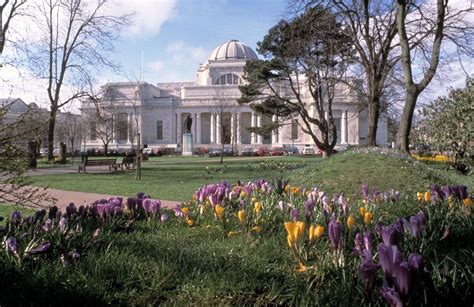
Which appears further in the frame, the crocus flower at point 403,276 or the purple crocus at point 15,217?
the purple crocus at point 15,217

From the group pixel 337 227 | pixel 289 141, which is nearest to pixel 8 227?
pixel 337 227

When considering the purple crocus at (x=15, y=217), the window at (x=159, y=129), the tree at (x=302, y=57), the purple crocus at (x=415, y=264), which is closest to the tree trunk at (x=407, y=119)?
the tree at (x=302, y=57)

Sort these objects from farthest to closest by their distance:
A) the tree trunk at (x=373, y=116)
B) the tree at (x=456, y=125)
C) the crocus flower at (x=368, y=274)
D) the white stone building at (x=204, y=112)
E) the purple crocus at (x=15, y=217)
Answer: the white stone building at (x=204, y=112)
the tree trunk at (x=373, y=116)
the tree at (x=456, y=125)
the purple crocus at (x=15, y=217)
the crocus flower at (x=368, y=274)

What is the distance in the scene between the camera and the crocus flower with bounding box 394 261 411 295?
1706mm

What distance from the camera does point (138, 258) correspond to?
3045mm

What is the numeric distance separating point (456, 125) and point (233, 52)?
76.1 meters

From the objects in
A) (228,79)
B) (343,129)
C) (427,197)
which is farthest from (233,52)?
(427,197)

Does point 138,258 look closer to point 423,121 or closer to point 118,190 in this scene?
point 118,190

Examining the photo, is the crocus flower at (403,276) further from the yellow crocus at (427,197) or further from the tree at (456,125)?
the tree at (456,125)

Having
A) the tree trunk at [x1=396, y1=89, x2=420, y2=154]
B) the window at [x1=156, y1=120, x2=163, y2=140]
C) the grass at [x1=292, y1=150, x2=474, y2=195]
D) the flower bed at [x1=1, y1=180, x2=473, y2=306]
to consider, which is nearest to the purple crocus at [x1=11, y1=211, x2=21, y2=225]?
the flower bed at [x1=1, y1=180, x2=473, y2=306]

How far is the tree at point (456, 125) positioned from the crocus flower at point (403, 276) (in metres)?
13.9

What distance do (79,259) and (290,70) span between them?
31.5 meters

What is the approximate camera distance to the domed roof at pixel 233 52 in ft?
293

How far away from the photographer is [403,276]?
1.71 meters
